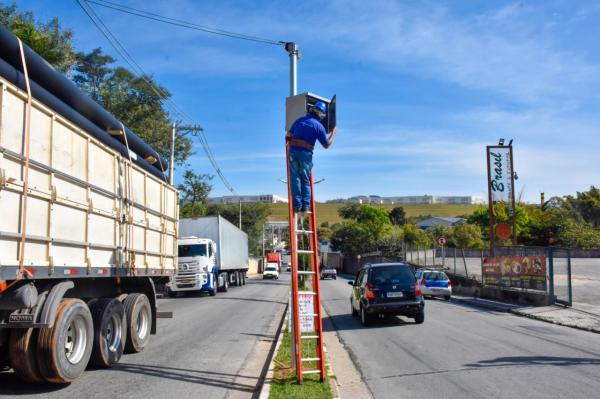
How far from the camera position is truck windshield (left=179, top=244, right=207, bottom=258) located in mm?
27484

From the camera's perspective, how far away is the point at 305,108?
27.1 ft

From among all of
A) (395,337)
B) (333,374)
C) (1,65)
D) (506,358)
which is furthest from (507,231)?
(1,65)

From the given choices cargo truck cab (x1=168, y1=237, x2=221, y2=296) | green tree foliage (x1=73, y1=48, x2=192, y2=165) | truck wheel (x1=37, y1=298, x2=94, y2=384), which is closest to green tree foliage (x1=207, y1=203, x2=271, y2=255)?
green tree foliage (x1=73, y1=48, x2=192, y2=165)

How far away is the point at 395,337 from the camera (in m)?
12.6

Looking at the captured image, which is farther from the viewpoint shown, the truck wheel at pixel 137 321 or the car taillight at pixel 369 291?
the car taillight at pixel 369 291

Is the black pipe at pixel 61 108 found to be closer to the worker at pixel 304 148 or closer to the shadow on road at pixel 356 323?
the worker at pixel 304 148

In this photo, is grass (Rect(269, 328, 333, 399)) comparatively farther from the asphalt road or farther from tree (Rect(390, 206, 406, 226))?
tree (Rect(390, 206, 406, 226))

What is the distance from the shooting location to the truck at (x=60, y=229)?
239 inches

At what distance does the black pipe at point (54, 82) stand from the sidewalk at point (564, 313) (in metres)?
11.8

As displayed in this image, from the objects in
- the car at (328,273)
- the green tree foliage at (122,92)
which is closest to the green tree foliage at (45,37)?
the green tree foliage at (122,92)

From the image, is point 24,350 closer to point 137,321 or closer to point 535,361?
point 137,321

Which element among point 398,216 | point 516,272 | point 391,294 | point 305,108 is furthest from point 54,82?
point 398,216

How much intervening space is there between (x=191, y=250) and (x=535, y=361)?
20540 millimetres

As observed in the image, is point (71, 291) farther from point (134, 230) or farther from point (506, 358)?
point (506, 358)
